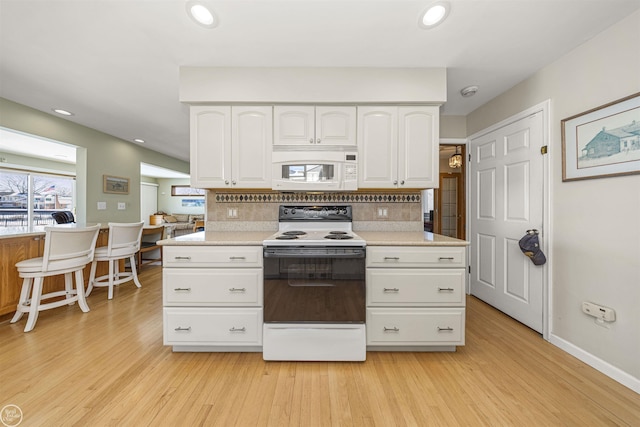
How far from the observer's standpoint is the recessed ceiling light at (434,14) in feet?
4.75

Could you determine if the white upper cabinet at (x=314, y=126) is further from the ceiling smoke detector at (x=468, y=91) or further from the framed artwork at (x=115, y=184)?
the framed artwork at (x=115, y=184)

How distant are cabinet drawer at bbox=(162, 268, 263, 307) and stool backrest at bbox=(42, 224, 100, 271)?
4.59 feet

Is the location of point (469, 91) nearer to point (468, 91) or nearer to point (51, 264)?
point (468, 91)

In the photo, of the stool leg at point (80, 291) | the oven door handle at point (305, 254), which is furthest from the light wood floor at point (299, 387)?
the oven door handle at point (305, 254)

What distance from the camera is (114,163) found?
4246 millimetres

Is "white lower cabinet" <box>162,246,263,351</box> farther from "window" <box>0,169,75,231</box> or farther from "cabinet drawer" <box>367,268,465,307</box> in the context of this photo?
"window" <box>0,169,75,231</box>

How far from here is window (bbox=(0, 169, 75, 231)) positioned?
209 inches

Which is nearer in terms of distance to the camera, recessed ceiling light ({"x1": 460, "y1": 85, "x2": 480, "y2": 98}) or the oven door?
the oven door

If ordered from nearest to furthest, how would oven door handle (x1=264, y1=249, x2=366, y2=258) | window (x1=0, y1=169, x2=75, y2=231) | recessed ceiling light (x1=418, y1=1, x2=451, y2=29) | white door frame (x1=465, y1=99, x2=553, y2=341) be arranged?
1. recessed ceiling light (x1=418, y1=1, x2=451, y2=29)
2. oven door handle (x1=264, y1=249, x2=366, y2=258)
3. white door frame (x1=465, y1=99, x2=553, y2=341)
4. window (x1=0, y1=169, x2=75, y2=231)

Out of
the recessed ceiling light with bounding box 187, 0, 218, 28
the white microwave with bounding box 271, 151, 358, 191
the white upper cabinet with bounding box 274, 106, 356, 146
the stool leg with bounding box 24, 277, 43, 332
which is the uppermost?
the recessed ceiling light with bounding box 187, 0, 218, 28

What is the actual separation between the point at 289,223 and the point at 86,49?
2.11 meters

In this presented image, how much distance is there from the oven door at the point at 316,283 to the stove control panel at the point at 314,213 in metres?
0.67

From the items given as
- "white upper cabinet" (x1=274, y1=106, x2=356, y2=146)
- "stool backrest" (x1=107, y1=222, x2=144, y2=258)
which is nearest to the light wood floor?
"stool backrest" (x1=107, y1=222, x2=144, y2=258)

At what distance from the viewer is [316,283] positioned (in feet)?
5.67
